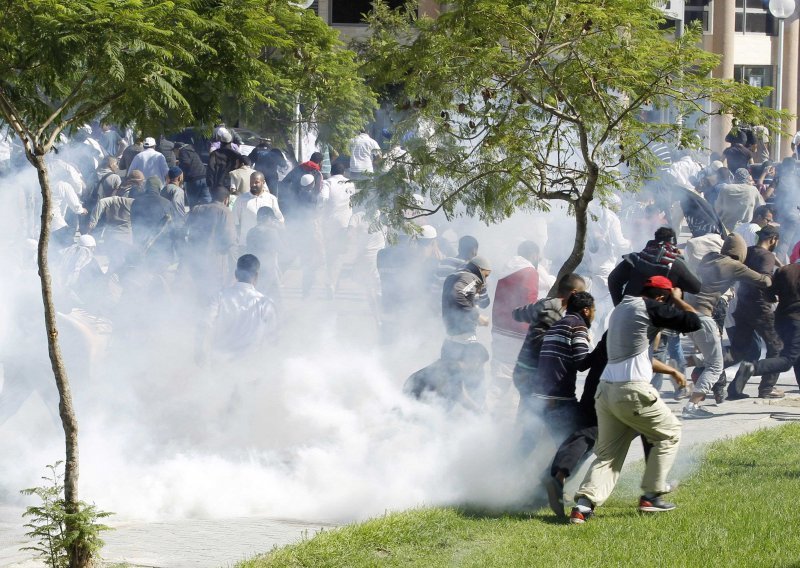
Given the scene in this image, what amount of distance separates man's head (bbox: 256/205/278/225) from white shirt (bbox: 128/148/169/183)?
4.06 metres

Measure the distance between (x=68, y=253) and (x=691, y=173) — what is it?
1338 centimetres

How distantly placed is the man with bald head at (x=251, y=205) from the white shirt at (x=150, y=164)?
318cm

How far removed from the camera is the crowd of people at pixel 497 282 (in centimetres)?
753

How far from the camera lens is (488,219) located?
31.4 ft

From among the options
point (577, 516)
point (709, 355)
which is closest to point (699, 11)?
point (709, 355)

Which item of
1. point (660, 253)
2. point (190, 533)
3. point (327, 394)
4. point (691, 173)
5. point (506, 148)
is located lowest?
point (190, 533)

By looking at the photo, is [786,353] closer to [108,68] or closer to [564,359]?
[564,359]

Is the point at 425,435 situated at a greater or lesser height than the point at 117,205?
lesser

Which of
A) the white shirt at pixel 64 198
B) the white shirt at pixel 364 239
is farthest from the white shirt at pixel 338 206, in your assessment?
the white shirt at pixel 64 198

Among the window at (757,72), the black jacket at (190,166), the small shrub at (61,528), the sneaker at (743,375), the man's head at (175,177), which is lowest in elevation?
the small shrub at (61,528)

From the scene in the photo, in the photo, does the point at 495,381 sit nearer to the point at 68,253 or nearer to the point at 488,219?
the point at 488,219

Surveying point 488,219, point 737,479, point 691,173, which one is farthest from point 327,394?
point 691,173

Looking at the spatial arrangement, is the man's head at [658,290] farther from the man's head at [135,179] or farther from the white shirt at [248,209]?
the man's head at [135,179]

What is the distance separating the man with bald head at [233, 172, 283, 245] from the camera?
52.4ft
